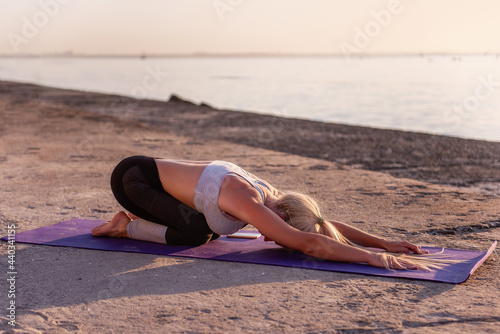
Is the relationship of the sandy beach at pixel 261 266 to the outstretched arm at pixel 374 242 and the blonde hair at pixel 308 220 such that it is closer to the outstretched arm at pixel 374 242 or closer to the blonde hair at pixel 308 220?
the blonde hair at pixel 308 220

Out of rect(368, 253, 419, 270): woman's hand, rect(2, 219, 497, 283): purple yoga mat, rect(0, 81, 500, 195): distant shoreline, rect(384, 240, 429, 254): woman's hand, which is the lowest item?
rect(2, 219, 497, 283): purple yoga mat

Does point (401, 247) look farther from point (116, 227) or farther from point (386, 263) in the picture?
point (116, 227)

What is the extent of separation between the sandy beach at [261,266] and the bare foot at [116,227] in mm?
290

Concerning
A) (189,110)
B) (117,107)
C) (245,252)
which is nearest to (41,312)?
(245,252)

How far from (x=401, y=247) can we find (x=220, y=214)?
1148 mm

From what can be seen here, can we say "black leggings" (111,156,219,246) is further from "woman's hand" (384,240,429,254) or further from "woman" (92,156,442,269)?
"woman's hand" (384,240,429,254)

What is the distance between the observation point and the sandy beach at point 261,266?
256cm

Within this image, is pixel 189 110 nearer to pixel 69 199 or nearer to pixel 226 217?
pixel 69 199

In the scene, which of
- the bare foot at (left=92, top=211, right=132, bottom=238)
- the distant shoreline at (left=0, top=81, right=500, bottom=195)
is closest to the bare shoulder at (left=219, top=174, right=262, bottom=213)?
the bare foot at (left=92, top=211, right=132, bottom=238)

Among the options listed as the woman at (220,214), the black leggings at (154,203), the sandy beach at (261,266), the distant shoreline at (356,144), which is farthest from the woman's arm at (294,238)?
the distant shoreline at (356,144)

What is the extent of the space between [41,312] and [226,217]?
1197 mm

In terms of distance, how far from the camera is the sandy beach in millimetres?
2558

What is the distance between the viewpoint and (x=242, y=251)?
355 centimetres

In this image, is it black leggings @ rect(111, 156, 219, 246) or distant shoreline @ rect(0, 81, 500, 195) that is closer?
black leggings @ rect(111, 156, 219, 246)
